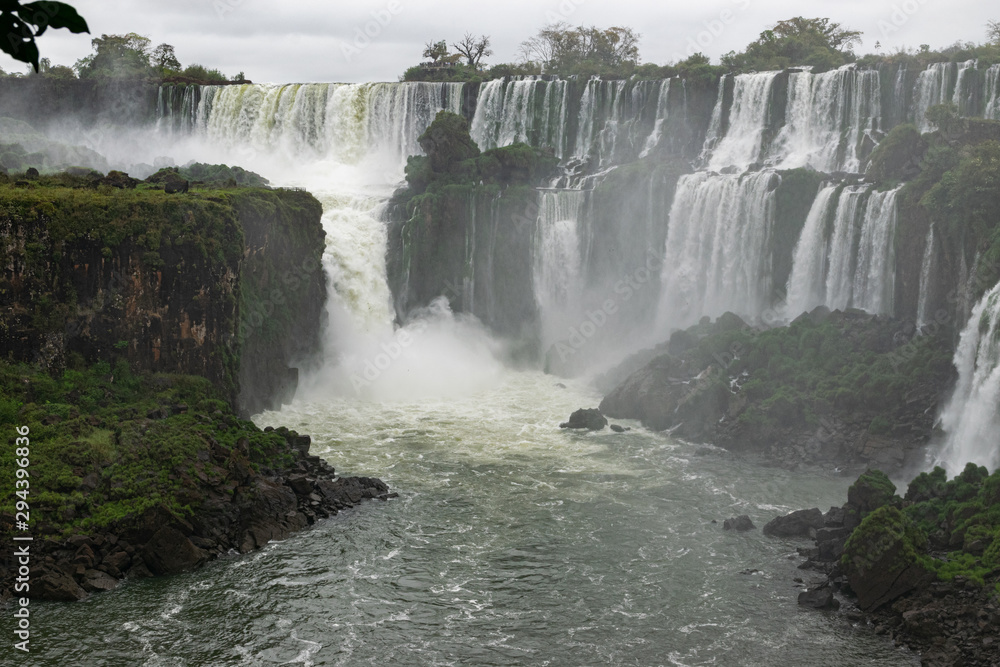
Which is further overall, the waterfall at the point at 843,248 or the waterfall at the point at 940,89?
the waterfall at the point at 940,89

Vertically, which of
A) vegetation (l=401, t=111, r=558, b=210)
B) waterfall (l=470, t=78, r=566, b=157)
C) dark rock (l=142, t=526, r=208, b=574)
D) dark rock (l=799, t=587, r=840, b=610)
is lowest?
dark rock (l=142, t=526, r=208, b=574)

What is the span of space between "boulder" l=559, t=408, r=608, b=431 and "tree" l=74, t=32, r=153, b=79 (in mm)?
38431

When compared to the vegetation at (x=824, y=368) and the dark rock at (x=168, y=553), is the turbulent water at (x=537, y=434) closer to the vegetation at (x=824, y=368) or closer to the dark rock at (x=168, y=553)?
the dark rock at (x=168, y=553)

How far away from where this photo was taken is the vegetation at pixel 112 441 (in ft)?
75.6

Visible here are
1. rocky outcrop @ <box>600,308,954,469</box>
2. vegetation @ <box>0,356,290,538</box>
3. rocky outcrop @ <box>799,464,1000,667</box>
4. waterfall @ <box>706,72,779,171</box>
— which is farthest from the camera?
waterfall @ <box>706,72,779,171</box>

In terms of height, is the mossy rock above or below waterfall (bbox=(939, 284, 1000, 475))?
below

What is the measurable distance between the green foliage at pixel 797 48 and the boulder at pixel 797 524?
32986 millimetres

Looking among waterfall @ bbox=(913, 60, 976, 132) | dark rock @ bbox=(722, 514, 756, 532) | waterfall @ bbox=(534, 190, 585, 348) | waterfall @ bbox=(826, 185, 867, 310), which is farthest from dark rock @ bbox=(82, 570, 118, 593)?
waterfall @ bbox=(913, 60, 976, 132)

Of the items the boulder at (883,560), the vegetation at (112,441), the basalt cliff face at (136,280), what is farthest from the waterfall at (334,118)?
the boulder at (883,560)

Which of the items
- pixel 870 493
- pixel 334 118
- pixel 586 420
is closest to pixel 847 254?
pixel 586 420

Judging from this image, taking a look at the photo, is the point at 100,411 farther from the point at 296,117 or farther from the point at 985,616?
the point at 296,117

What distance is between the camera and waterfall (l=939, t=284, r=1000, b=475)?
91.1 feet

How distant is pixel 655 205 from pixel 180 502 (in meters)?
28.5

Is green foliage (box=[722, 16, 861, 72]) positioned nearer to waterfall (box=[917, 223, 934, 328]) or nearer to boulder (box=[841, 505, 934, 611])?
waterfall (box=[917, 223, 934, 328])
